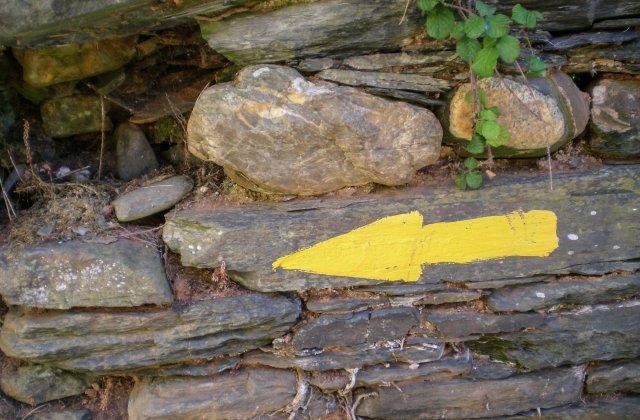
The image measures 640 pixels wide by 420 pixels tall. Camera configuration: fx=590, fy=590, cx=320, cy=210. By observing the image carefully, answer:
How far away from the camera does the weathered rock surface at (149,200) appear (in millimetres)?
3127

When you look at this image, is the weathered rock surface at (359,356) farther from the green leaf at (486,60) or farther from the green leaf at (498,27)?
the green leaf at (498,27)

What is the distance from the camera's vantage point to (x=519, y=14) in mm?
2645

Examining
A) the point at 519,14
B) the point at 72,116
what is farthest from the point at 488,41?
the point at 72,116

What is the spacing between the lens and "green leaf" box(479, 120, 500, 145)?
Answer: 2750 mm

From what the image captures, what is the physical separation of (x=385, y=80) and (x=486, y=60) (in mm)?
494

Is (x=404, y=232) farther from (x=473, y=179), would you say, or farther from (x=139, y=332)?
(x=139, y=332)

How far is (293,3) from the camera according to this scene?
2729 millimetres

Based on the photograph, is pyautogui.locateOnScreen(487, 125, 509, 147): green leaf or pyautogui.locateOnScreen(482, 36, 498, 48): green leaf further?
pyautogui.locateOnScreen(487, 125, 509, 147): green leaf

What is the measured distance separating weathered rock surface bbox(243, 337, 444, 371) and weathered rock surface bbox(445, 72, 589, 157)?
44.4 inches

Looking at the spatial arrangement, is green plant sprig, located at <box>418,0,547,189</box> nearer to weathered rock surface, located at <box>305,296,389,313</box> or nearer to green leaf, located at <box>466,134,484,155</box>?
green leaf, located at <box>466,134,484,155</box>

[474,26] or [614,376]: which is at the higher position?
[474,26]


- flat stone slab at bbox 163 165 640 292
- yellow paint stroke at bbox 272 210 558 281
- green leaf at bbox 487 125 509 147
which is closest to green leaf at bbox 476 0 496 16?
green leaf at bbox 487 125 509 147

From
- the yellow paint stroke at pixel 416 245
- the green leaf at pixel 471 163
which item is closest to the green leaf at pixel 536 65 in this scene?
the green leaf at pixel 471 163

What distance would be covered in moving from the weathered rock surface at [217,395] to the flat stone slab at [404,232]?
549 mm
